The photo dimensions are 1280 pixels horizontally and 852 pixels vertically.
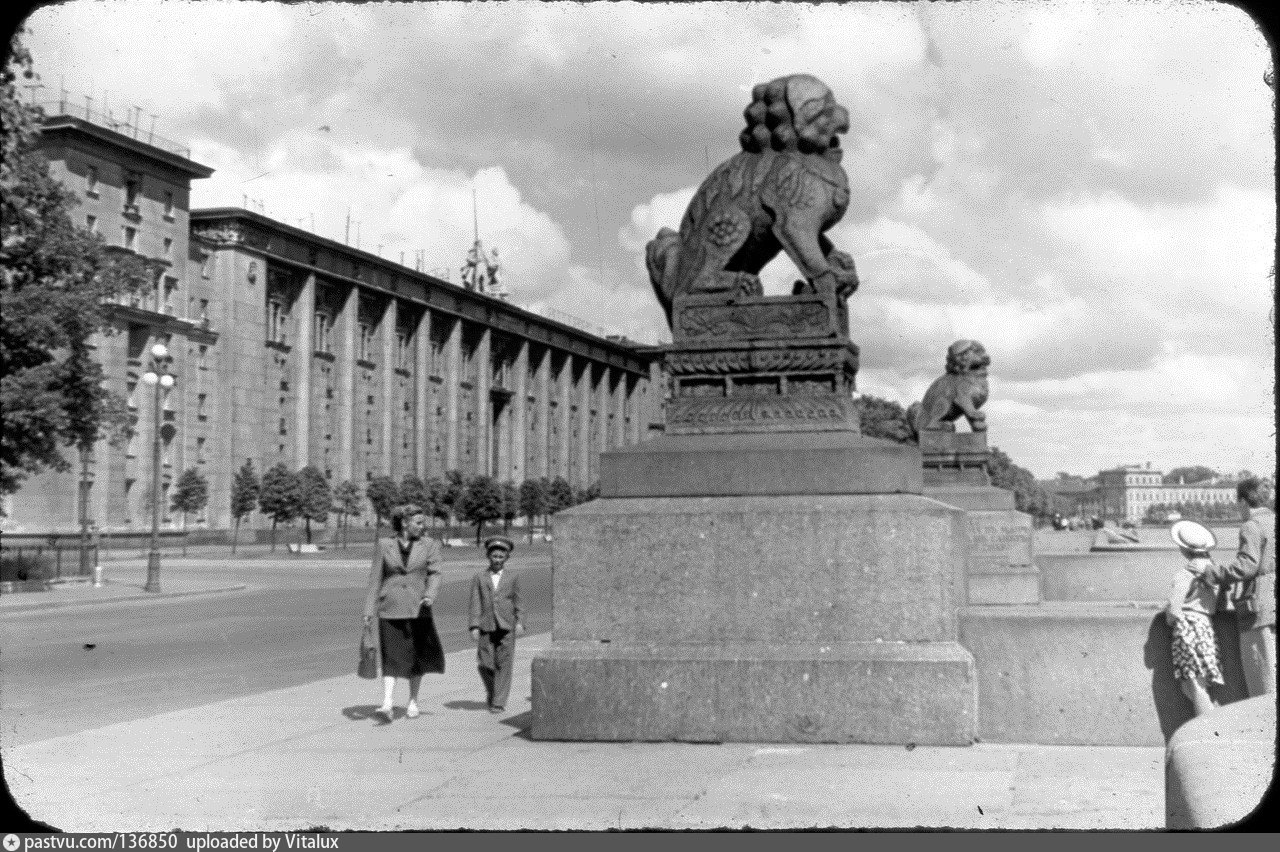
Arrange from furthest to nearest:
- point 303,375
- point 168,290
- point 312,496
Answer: point 303,375 → point 312,496 → point 168,290

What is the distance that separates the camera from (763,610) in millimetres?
8281

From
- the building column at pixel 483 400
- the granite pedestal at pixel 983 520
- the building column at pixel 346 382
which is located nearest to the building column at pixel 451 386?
the building column at pixel 483 400

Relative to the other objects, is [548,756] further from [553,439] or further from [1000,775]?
[553,439]

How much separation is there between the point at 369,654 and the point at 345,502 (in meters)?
71.3

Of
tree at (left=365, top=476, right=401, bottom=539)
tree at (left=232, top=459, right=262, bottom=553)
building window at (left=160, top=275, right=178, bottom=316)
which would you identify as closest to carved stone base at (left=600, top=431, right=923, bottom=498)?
building window at (left=160, top=275, right=178, bottom=316)

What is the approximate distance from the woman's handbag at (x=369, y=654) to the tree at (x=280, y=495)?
6284 centimetres

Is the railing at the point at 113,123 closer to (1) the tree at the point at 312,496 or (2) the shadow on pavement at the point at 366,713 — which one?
(1) the tree at the point at 312,496

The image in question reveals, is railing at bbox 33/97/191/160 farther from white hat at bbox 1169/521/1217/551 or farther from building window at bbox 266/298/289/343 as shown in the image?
white hat at bbox 1169/521/1217/551

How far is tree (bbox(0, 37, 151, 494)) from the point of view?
28.1 metres

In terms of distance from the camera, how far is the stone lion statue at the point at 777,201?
9414 mm

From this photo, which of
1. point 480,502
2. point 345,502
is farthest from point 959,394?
point 480,502

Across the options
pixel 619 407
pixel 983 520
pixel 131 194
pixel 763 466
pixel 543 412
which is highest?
pixel 131 194

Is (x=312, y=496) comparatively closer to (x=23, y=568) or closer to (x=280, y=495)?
(x=280, y=495)

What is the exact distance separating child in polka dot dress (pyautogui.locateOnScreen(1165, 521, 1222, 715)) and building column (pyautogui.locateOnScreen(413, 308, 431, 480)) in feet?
291
